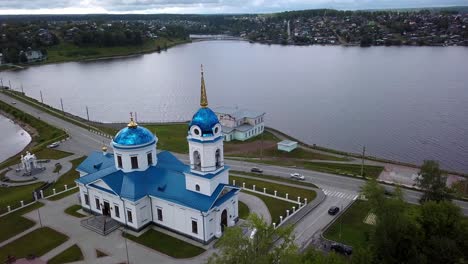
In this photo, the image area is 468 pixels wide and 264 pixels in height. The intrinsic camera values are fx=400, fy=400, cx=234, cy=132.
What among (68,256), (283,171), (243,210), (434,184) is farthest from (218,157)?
(434,184)

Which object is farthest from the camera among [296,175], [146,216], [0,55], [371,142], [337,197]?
[0,55]

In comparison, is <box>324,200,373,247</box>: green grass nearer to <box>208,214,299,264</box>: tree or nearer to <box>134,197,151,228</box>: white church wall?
<box>208,214,299,264</box>: tree

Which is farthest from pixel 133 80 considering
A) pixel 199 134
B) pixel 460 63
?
pixel 460 63

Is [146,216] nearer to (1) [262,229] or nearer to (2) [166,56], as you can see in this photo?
(1) [262,229]

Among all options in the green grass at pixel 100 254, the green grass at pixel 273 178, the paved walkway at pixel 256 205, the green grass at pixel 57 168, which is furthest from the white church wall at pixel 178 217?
the green grass at pixel 57 168

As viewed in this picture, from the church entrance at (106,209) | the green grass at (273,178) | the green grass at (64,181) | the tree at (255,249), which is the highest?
the tree at (255,249)

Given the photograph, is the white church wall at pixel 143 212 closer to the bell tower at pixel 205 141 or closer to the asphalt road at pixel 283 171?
the bell tower at pixel 205 141

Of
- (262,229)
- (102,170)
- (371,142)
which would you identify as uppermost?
(262,229)
